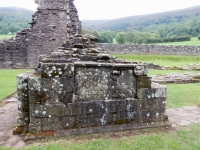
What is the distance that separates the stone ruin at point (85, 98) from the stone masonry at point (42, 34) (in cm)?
1197

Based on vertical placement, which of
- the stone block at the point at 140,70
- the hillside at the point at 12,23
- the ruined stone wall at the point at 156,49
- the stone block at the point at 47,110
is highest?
the hillside at the point at 12,23

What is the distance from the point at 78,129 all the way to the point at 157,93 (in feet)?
6.77

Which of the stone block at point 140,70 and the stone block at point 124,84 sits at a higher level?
the stone block at point 140,70

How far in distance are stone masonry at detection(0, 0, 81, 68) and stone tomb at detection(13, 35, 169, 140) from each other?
11963 millimetres

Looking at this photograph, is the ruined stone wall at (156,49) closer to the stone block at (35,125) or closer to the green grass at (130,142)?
the green grass at (130,142)

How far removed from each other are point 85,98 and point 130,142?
4.40 feet

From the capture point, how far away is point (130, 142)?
3926 mm

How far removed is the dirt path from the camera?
393cm

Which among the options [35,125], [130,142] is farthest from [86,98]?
[130,142]

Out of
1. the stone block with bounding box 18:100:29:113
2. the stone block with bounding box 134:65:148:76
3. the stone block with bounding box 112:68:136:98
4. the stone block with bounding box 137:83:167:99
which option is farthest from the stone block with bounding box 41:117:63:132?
the stone block with bounding box 134:65:148:76

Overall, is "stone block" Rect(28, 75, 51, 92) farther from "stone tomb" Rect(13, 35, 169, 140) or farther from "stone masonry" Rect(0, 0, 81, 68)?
"stone masonry" Rect(0, 0, 81, 68)

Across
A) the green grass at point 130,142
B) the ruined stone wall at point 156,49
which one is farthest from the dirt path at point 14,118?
the ruined stone wall at point 156,49

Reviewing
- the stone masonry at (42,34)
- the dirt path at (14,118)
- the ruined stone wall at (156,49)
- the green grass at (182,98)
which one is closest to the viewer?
the dirt path at (14,118)

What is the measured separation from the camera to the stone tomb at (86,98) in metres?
4.06
